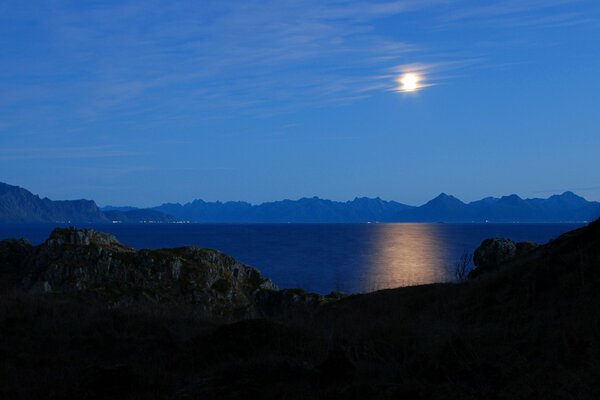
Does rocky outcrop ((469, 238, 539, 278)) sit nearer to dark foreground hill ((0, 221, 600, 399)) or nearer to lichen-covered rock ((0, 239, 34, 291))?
dark foreground hill ((0, 221, 600, 399))

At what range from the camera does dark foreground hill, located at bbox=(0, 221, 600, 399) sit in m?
8.23

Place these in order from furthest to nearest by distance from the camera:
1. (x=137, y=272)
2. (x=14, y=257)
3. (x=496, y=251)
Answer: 1. (x=14, y=257)
2. (x=137, y=272)
3. (x=496, y=251)

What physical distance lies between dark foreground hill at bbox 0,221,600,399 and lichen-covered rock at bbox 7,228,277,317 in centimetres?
4716

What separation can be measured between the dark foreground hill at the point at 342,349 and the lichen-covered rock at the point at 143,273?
47.2 metres

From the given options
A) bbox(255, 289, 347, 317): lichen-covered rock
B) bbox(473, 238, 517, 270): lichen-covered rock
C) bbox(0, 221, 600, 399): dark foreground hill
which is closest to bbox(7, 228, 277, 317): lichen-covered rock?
bbox(255, 289, 347, 317): lichen-covered rock

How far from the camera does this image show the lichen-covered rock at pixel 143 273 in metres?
62.4

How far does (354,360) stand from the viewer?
32.6ft

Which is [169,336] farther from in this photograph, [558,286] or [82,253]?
[82,253]

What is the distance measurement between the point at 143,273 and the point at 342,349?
5909cm

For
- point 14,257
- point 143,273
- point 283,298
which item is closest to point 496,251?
point 283,298

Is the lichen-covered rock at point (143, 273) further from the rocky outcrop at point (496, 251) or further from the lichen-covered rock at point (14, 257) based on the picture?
the rocky outcrop at point (496, 251)

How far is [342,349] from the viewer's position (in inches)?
371

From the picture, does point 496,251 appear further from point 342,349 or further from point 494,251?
point 342,349

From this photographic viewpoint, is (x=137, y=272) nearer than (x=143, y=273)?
Yes
